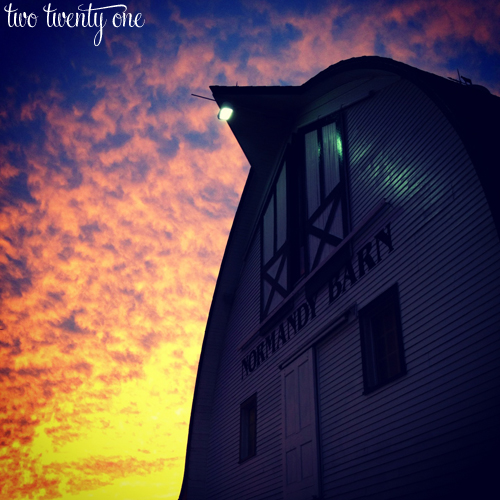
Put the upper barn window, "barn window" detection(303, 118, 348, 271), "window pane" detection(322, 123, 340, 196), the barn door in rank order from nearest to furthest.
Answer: the barn door → "barn window" detection(303, 118, 348, 271) → the upper barn window → "window pane" detection(322, 123, 340, 196)

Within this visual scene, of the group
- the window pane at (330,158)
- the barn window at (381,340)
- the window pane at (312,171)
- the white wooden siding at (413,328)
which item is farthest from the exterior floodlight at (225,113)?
the barn window at (381,340)

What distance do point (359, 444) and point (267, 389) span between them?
4349 mm

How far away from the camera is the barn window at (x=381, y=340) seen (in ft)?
27.4

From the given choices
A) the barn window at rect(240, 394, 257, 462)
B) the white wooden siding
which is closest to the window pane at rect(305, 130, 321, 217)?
the white wooden siding

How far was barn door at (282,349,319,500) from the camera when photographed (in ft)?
31.6

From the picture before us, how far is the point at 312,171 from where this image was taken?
12906 millimetres

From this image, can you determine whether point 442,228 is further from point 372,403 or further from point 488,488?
point 488,488

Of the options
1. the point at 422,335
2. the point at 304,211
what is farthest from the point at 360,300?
the point at 304,211

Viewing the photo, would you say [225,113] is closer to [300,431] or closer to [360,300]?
[360,300]

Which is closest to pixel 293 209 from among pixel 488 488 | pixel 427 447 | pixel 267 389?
pixel 267 389

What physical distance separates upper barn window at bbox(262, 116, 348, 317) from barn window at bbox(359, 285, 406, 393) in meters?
2.10

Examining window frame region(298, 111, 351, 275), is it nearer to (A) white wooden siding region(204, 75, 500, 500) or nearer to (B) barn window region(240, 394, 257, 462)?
(A) white wooden siding region(204, 75, 500, 500)

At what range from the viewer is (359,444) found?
333 inches

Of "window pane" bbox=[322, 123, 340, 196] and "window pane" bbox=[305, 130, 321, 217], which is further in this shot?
"window pane" bbox=[305, 130, 321, 217]
